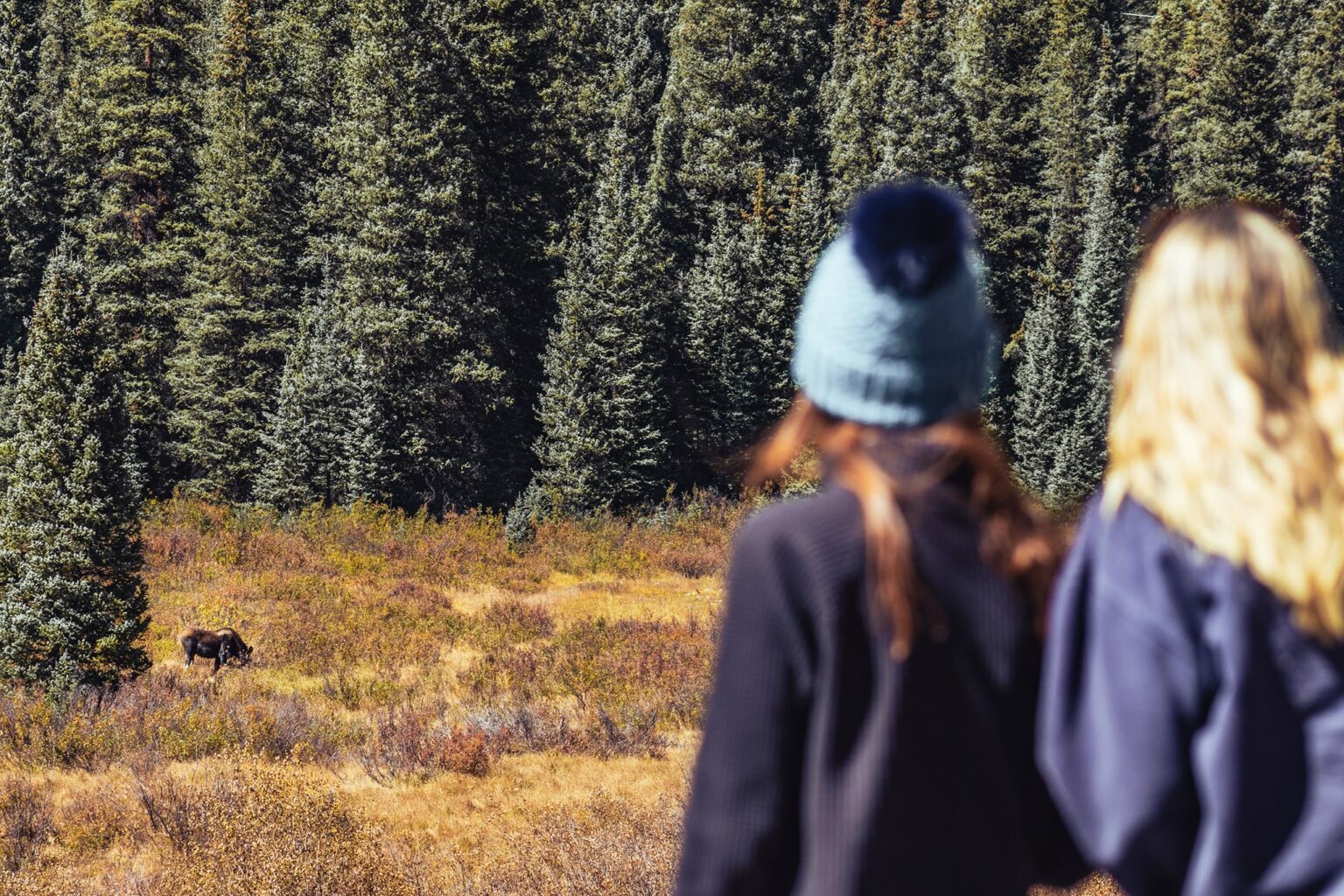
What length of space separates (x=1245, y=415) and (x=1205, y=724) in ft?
1.51

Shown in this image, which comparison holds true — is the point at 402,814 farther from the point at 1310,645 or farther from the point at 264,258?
the point at 264,258

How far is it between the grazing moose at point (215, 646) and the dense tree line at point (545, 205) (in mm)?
8996

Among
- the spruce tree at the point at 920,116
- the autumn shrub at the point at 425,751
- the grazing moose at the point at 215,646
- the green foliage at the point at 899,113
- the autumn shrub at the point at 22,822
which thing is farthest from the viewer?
the green foliage at the point at 899,113

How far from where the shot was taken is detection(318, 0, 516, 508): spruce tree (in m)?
30.2

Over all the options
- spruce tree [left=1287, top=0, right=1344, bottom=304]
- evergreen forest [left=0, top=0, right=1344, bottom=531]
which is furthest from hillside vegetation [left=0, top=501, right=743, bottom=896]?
spruce tree [left=1287, top=0, right=1344, bottom=304]

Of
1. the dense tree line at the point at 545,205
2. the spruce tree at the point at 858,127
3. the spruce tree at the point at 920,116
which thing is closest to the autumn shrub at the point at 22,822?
the dense tree line at the point at 545,205

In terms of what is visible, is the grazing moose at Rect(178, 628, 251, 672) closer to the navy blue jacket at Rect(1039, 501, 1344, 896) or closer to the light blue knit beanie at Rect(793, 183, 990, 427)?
the light blue knit beanie at Rect(793, 183, 990, 427)

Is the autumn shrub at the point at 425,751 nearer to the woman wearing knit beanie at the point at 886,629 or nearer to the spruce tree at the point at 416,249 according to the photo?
the woman wearing knit beanie at the point at 886,629

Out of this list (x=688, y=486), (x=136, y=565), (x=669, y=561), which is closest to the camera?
(x=136, y=565)

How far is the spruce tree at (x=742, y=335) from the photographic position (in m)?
37.3

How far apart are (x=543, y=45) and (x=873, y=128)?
42.8 feet

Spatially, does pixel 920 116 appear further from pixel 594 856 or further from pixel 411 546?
pixel 594 856

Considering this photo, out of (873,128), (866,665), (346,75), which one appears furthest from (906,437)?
(873,128)

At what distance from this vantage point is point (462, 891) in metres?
7.59
